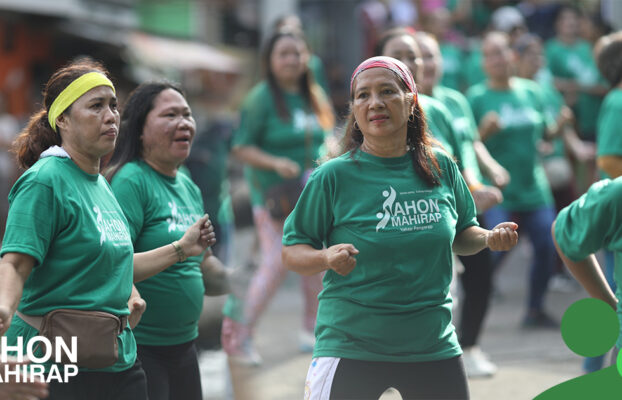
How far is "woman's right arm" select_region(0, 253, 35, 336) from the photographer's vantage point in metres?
3.10


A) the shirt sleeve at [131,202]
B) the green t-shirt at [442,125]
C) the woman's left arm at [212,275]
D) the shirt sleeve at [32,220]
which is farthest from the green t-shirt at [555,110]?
the shirt sleeve at [32,220]

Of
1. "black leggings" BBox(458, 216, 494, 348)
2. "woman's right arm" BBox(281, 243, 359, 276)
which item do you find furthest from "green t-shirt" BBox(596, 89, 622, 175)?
"woman's right arm" BBox(281, 243, 359, 276)

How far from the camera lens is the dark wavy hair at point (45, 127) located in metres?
3.68

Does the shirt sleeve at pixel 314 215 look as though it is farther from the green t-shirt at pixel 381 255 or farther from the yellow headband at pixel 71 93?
the yellow headband at pixel 71 93

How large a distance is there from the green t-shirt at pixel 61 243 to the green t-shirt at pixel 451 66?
7.77 m

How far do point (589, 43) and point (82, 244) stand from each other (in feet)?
31.9

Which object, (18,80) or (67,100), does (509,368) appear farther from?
(18,80)

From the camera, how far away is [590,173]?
10.2 meters

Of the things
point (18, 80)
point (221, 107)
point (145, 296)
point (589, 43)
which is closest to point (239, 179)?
point (221, 107)

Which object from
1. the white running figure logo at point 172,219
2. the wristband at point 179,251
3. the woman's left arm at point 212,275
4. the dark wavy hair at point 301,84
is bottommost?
the woman's left arm at point 212,275

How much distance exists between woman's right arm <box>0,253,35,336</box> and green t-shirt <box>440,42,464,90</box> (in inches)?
319

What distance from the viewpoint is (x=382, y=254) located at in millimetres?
3631

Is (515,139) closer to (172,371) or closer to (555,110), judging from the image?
(555,110)

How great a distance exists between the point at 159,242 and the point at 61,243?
78 centimetres
